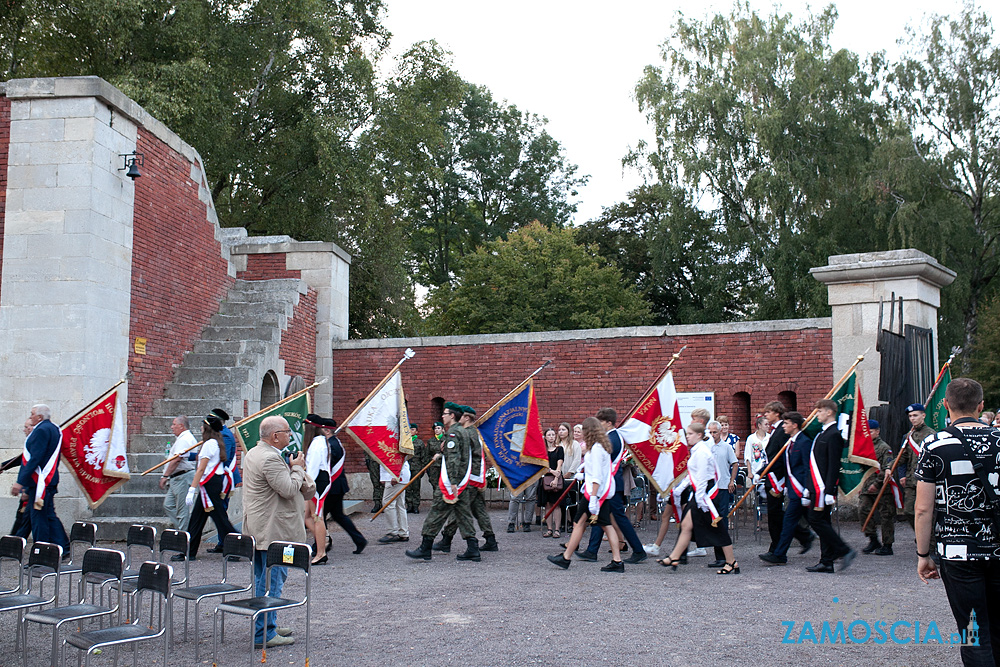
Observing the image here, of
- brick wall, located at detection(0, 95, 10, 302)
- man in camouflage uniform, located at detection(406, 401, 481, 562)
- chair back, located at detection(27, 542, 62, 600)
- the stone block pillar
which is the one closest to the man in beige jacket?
chair back, located at detection(27, 542, 62, 600)

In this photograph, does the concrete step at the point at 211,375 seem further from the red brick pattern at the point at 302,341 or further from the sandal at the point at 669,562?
the sandal at the point at 669,562

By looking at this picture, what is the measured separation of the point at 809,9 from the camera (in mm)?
32000

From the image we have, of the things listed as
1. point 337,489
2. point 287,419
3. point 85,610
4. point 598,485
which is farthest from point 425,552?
point 85,610

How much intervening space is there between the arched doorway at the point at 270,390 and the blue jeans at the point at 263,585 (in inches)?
389

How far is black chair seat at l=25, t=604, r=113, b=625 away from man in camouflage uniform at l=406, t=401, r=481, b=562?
16.1ft

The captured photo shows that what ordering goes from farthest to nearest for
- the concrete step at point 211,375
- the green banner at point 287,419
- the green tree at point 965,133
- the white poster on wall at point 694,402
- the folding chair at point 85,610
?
the green tree at point 965,133 < the white poster on wall at point 694,402 < the concrete step at point 211,375 < the green banner at point 287,419 < the folding chair at point 85,610

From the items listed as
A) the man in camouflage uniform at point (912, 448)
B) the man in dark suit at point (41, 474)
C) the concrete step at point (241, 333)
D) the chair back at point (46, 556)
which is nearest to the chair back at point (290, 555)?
the chair back at point (46, 556)

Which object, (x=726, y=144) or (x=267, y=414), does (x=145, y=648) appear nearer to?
(x=267, y=414)

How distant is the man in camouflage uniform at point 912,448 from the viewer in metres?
9.84

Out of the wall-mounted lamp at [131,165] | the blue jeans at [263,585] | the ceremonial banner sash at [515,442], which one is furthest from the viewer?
the wall-mounted lamp at [131,165]

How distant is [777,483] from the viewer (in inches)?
386

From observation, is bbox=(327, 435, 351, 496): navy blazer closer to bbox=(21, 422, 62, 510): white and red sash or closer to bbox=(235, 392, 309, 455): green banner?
bbox=(235, 392, 309, 455): green banner

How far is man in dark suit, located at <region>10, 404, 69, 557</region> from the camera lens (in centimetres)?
892

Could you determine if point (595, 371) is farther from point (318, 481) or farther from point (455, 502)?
point (318, 481)
